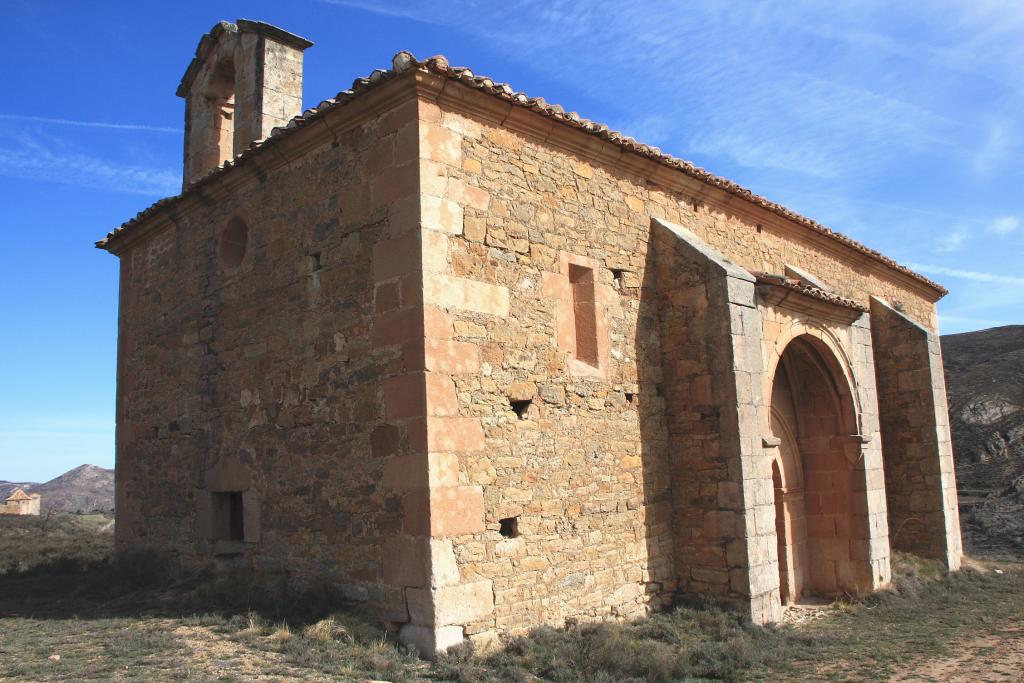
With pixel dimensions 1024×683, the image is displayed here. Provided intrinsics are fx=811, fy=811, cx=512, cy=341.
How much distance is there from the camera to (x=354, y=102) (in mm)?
7355

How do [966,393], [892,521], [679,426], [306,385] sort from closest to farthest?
[306,385] → [679,426] → [892,521] → [966,393]

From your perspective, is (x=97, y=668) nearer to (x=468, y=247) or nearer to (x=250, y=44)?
(x=468, y=247)

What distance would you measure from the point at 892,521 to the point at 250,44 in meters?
11.6

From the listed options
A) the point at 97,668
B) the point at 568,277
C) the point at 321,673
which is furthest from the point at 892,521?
the point at 97,668

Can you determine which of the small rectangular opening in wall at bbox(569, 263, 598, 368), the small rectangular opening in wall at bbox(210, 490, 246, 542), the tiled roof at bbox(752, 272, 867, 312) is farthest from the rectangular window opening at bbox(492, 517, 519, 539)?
the tiled roof at bbox(752, 272, 867, 312)

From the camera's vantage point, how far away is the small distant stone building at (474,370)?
684 centimetres

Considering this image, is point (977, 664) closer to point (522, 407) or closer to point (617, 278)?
point (522, 407)

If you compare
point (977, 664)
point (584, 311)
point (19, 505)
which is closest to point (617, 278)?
point (584, 311)

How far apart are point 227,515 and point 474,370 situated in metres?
3.90

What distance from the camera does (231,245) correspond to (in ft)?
30.6

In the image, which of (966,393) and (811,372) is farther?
(966,393)

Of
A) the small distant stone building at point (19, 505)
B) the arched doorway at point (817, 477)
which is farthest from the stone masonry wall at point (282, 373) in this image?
the small distant stone building at point (19, 505)

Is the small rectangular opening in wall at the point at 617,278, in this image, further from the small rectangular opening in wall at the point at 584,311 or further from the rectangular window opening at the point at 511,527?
the rectangular window opening at the point at 511,527

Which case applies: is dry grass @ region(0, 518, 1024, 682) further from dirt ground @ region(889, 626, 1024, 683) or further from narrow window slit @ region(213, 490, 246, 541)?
narrow window slit @ region(213, 490, 246, 541)
